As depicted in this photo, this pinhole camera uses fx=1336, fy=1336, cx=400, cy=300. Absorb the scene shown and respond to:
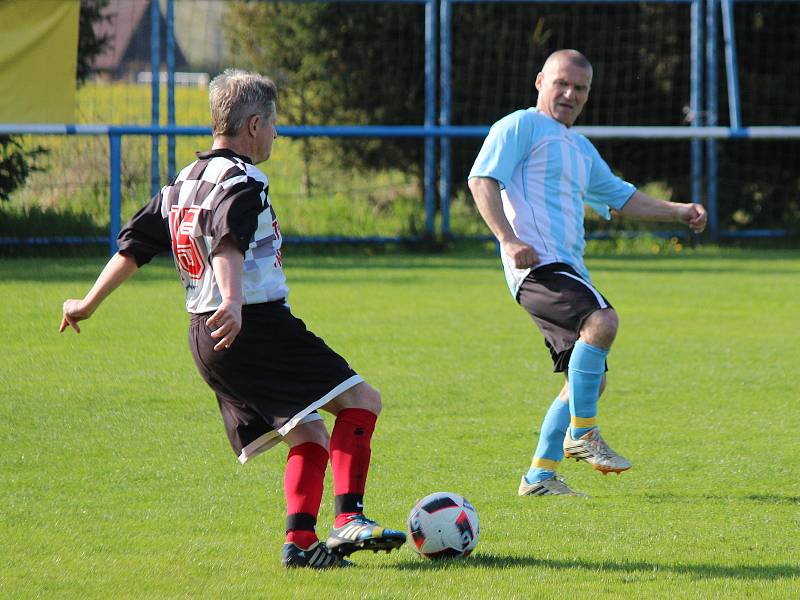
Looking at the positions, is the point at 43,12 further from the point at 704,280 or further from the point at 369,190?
the point at 704,280

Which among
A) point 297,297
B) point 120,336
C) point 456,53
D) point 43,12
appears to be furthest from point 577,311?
point 456,53

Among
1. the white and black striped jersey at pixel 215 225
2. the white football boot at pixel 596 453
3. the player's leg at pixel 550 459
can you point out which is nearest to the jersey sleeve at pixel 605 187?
the player's leg at pixel 550 459

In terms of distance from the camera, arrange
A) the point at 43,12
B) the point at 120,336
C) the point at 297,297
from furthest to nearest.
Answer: the point at 43,12, the point at 297,297, the point at 120,336

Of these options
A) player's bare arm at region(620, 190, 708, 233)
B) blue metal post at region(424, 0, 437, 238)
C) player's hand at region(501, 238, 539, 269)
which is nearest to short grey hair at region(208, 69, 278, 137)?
player's hand at region(501, 238, 539, 269)

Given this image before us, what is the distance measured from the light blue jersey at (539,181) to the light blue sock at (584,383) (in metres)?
0.35

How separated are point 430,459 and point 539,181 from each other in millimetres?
1248

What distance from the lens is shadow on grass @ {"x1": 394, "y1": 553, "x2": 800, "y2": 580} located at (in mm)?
3992

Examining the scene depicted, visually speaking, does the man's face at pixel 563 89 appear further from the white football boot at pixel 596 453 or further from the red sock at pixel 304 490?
the red sock at pixel 304 490

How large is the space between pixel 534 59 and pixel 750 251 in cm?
342

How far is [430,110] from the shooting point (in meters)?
14.7

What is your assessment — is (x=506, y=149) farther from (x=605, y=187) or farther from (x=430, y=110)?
(x=430, y=110)

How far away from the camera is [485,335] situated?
9.14m

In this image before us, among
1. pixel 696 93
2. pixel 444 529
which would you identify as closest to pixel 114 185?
pixel 696 93

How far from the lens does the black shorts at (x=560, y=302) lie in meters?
5.05
